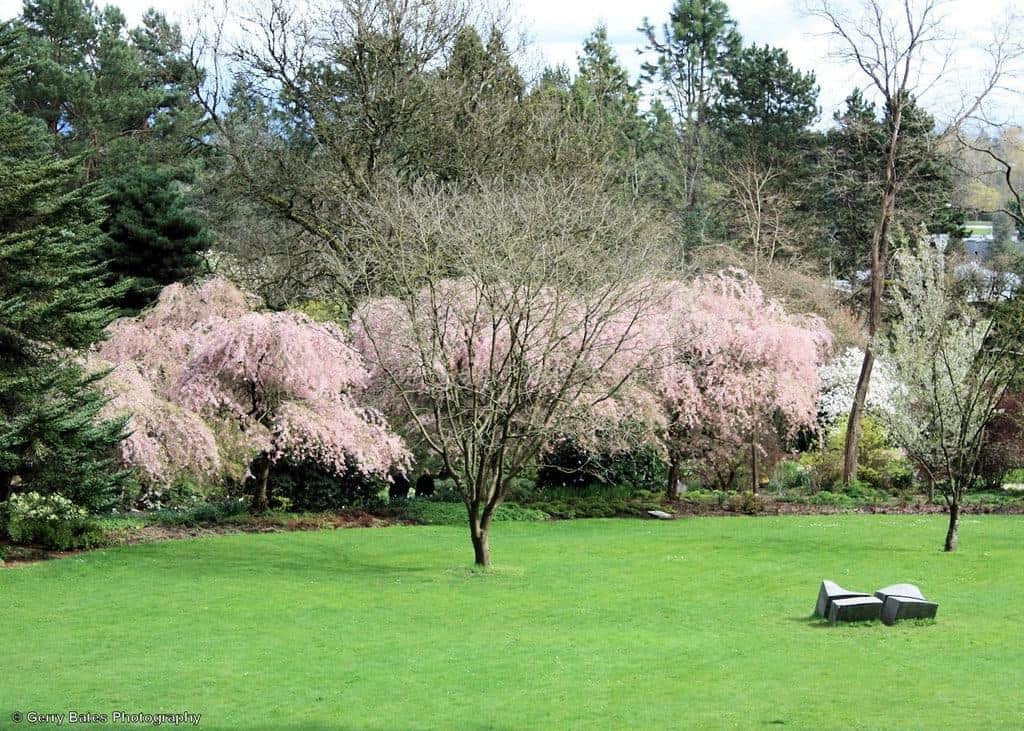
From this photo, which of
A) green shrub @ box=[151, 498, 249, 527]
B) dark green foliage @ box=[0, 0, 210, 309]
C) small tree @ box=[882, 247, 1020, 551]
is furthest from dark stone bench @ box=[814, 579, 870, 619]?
dark green foliage @ box=[0, 0, 210, 309]

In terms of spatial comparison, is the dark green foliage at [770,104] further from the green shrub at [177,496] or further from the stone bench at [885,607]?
the stone bench at [885,607]

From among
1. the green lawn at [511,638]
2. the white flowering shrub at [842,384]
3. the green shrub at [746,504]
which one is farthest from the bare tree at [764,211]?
the green lawn at [511,638]

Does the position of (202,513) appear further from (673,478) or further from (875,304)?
(875,304)

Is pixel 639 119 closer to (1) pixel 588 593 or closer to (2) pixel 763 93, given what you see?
(2) pixel 763 93

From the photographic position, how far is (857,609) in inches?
475

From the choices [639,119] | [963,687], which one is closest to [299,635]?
[963,687]

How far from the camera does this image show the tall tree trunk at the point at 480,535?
16438 mm

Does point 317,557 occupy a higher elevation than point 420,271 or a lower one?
lower

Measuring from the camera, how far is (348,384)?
23875 mm

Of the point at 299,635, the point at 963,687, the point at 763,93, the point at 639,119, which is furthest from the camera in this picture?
the point at 639,119

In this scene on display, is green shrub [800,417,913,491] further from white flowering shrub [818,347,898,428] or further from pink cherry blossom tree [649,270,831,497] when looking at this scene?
pink cherry blossom tree [649,270,831,497]

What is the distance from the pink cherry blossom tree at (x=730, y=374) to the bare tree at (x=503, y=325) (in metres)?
1.74

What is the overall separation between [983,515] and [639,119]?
3460 cm

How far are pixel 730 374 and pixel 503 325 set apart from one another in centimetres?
654
